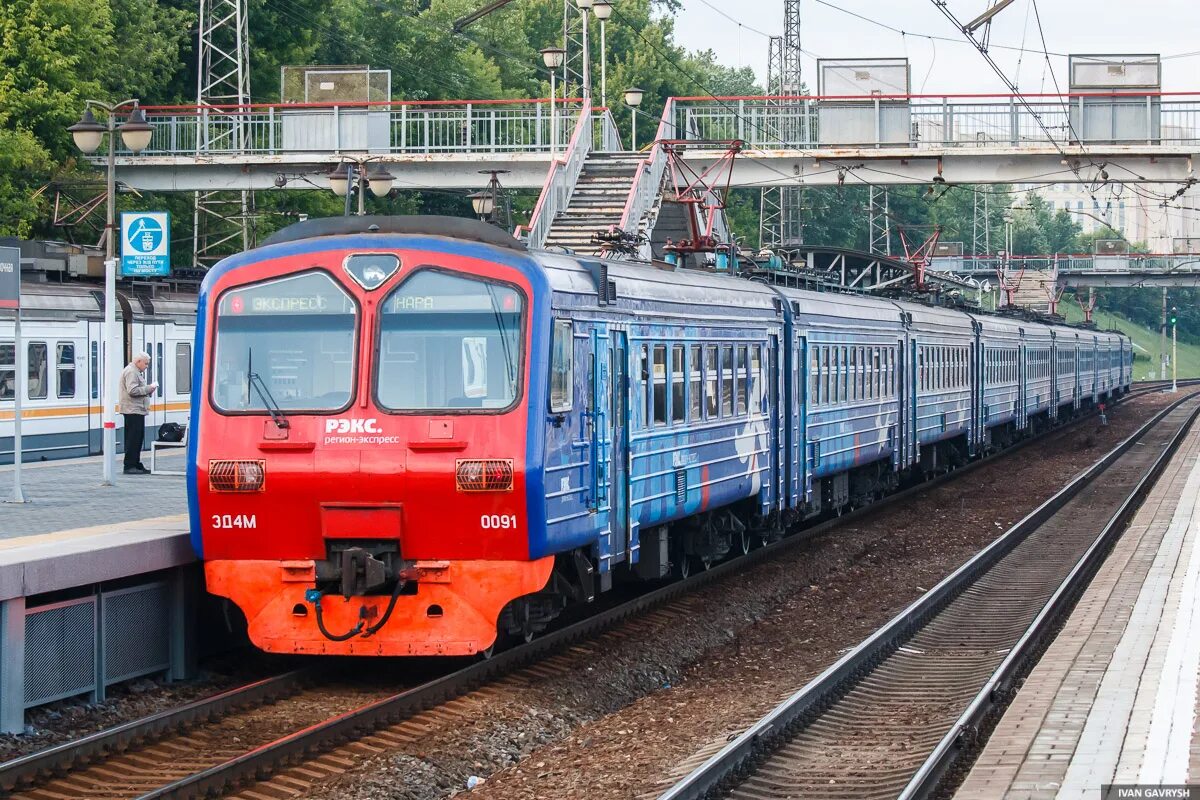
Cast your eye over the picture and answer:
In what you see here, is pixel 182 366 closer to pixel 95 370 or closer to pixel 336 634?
pixel 95 370

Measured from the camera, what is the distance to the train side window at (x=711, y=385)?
1561cm

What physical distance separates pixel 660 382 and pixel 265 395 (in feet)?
13.0

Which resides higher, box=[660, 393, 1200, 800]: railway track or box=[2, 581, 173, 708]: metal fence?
box=[2, 581, 173, 708]: metal fence

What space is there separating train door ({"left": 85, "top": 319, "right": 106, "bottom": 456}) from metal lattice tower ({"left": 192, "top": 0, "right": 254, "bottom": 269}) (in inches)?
302

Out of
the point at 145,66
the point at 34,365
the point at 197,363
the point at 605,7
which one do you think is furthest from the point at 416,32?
the point at 197,363

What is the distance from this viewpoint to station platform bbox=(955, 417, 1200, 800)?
8.03 meters

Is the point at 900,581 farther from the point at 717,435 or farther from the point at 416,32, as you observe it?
the point at 416,32

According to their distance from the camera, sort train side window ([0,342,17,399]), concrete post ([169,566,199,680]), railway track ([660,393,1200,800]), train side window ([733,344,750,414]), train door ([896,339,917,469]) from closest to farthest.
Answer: railway track ([660,393,1200,800]) < concrete post ([169,566,199,680]) < train side window ([733,344,750,414]) < train side window ([0,342,17,399]) < train door ([896,339,917,469])

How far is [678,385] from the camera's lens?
14.7 metres

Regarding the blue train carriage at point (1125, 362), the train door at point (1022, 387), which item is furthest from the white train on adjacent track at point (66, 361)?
the blue train carriage at point (1125, 362)

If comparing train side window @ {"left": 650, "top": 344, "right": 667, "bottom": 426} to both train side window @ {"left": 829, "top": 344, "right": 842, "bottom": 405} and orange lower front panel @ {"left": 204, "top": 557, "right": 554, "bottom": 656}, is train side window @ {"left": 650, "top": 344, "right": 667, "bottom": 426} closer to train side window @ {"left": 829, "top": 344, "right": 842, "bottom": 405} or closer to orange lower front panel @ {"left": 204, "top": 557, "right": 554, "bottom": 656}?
orange lower front panel @ {"left": 204, "top": 557, "right": 554, "bottom": 656}

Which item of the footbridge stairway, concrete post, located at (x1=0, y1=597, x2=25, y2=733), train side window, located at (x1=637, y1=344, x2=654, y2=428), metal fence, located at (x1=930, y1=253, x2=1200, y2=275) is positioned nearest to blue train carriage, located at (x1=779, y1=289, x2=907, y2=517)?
train side window, located at (x1=637, y1=344, x2=654, y2=428)

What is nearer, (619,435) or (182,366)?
(619,435)

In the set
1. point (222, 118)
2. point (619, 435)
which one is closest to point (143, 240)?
point (619, 435)
